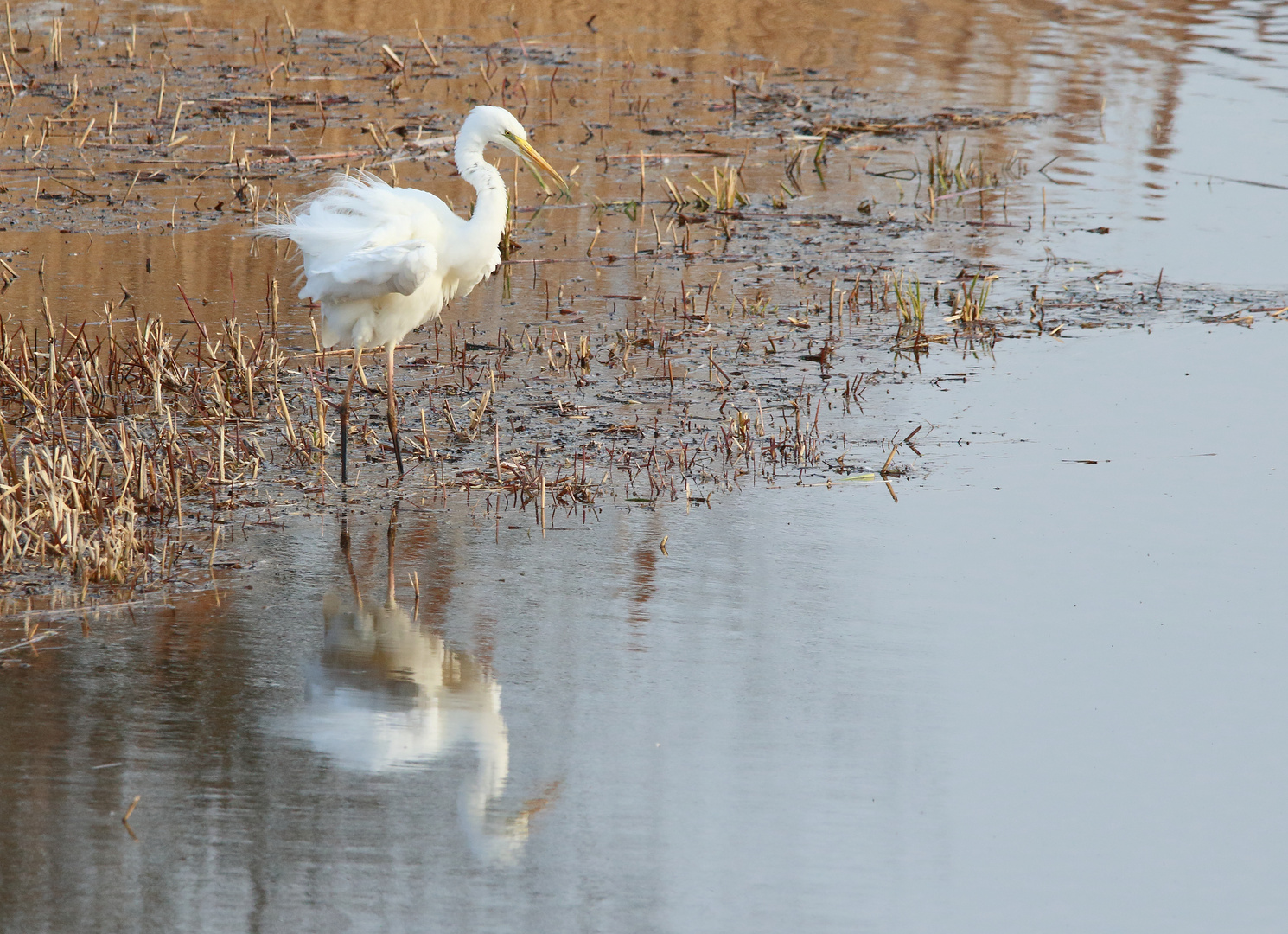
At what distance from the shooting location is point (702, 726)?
4332 mm

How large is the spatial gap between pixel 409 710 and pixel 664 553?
4.73 feet

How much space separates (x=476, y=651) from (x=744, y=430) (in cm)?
221

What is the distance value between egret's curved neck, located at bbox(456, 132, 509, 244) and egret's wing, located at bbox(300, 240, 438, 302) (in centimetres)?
31

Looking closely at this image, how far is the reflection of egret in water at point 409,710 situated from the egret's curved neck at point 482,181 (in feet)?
7.04

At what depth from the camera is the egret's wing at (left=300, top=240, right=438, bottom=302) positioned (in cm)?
615

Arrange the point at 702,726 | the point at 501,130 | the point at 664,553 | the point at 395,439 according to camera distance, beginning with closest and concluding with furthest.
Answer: the point at 702,726 → the point at 664,553 → the point at 395,439 → the point at 501,130

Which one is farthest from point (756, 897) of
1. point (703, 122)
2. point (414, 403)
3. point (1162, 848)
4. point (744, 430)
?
point (703, 122)

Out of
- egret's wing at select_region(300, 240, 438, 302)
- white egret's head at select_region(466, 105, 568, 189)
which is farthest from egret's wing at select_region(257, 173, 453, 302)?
white egret's head at select_region(466, 105, 568, 189)

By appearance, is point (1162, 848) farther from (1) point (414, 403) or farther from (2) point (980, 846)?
(1) point (414, 403)

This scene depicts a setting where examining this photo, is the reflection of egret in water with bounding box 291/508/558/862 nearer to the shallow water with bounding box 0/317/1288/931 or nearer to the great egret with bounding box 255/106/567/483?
the shallow water with bounding box 0/317/1288/931

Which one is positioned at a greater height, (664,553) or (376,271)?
(376,271)

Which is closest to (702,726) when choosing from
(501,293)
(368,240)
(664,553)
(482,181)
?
(664,553)

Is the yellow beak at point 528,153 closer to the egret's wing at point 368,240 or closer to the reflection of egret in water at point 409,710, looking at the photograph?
the egret's wing at point 368,240

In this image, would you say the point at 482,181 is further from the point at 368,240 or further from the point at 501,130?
the point at 368,240
